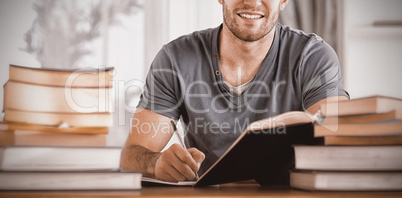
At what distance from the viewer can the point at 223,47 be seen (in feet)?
5.11

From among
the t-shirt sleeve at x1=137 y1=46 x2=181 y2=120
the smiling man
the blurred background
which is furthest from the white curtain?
the t-shirt sleeve at x1=137 y1=46 x2=181 y2=120

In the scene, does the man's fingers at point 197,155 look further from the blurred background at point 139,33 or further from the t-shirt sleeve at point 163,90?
the blurred background at point 139,33

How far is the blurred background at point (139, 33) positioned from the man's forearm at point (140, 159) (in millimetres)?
1240

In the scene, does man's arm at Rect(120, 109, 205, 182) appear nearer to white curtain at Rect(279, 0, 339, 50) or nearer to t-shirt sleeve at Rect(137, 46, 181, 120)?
t-shirt sleeve at Rect(137, 46, 181, 120)

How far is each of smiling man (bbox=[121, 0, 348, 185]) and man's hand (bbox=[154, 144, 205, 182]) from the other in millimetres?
367

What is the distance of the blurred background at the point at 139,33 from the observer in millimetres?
2365

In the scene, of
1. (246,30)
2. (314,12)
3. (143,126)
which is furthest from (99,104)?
(314,12)

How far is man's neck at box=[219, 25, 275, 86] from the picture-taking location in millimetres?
1503

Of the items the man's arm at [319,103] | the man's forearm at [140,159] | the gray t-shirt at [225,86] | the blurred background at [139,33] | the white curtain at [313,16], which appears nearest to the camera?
the man's forearm at [140,159]

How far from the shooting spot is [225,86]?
1451mm

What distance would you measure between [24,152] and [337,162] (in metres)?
0.48

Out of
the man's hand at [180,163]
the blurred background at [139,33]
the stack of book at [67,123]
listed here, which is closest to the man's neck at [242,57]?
the man's hand at [180,163]

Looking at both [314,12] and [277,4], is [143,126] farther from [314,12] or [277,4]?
[314,12]

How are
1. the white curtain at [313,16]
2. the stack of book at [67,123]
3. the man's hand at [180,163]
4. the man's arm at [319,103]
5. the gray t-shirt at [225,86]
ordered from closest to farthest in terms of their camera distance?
1. the stack of book at [67,123]
2. the man's hand at [180,163]
3. the man's arm at [319,103]
4. the gray t-shirt at [225,86]
5. the white curtain at [313,16]
